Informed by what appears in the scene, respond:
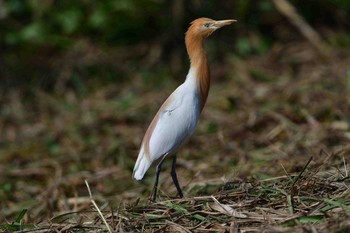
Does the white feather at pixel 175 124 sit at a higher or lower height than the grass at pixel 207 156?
higher

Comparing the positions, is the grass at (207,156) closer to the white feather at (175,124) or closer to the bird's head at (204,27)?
the white feather at (175,124)

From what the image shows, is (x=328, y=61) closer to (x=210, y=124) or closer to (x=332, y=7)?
(x=332, y=7)

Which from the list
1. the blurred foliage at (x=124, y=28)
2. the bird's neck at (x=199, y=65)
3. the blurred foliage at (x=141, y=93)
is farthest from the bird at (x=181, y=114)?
the blurred foliage at (x=124, y=28)

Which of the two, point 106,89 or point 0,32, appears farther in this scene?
point 0,32

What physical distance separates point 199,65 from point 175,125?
389 mm

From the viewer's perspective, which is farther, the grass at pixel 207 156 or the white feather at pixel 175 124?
the white feather at pixel 175 124

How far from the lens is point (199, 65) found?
4.38 metres

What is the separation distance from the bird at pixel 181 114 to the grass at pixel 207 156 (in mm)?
247

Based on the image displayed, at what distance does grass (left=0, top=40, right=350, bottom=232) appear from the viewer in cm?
378

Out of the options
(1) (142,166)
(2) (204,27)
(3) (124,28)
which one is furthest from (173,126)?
(3) (124,28)

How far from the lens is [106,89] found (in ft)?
28.2

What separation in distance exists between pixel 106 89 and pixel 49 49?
4.37ft

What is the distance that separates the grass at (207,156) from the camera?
3.78m

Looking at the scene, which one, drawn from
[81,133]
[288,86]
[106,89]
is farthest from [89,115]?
[288,86]
